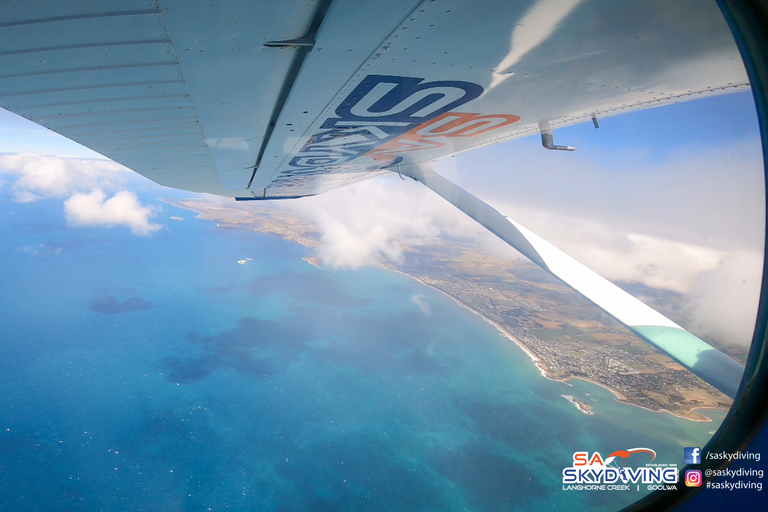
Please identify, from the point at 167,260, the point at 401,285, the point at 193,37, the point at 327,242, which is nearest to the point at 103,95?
the point at 193,37

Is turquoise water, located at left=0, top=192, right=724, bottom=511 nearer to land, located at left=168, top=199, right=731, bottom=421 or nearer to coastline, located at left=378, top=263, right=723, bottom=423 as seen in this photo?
coastline, located at left=378, top=263, right=723, bottom=423

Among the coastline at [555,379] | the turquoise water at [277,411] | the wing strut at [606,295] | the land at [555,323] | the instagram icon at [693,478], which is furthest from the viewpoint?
the land at [555,323]

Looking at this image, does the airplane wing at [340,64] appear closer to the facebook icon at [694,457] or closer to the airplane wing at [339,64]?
the airplane wing at [339,64]

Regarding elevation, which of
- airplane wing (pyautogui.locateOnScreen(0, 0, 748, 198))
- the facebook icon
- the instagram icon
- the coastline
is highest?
airplane wing (pyautogui.locateOnScreen(0, 0, 748, 198))

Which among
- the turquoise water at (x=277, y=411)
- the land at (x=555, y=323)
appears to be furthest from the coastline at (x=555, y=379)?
the turquoise water at (x=277, y=411)

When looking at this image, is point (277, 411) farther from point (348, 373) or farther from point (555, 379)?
point (555, 379)

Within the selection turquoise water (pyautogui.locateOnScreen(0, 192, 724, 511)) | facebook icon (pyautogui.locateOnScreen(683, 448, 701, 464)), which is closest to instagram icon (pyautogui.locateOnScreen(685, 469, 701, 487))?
facebook icon (pyautogui.locateOnScreen(683, 448, 701, 464))
